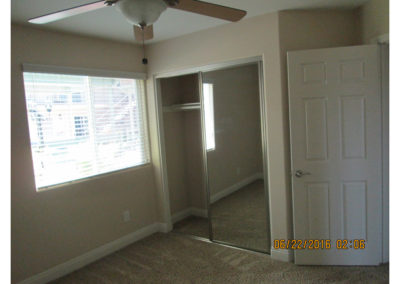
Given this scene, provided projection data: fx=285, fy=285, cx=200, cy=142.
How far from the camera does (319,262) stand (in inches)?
109

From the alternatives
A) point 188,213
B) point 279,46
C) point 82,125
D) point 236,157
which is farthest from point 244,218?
point 82,125

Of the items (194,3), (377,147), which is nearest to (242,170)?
(377,147)

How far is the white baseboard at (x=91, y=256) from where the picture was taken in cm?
279

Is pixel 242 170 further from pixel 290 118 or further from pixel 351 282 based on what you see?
pixel 351 282

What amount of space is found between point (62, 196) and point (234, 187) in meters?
1.87

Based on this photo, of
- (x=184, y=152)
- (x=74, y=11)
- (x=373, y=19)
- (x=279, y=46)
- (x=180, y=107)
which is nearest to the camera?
(x=74, y=11)

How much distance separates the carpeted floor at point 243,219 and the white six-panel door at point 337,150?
0.43 meters

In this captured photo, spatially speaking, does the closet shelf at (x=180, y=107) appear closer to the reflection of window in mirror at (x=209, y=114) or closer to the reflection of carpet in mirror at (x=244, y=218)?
the reflection of window in mirror at (x=209, y=114)

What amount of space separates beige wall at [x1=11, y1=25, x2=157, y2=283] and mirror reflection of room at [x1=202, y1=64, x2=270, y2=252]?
3.29 feet

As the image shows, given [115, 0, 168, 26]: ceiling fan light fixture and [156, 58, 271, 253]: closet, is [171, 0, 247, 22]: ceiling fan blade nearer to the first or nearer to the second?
[115, 0, 168, 26]: ceiling fan light fixture

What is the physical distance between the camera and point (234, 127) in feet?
10.8

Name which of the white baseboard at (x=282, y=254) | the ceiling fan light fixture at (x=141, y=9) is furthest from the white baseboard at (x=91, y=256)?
the ceiling fan light fixture at (x=141, y=9)

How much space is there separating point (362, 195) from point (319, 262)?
77 cm

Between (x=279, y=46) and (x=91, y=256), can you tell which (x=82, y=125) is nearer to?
(x=91, y=256)
